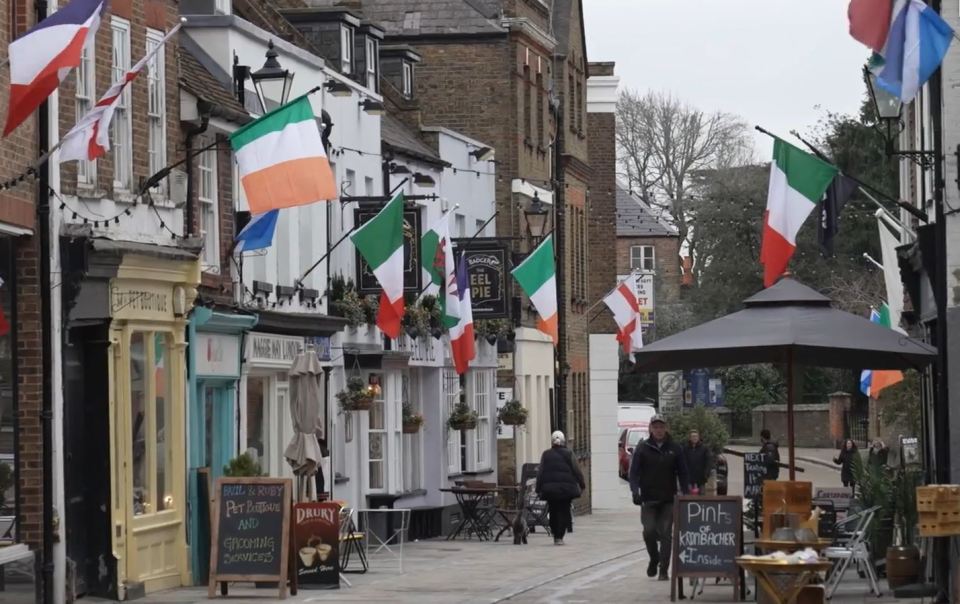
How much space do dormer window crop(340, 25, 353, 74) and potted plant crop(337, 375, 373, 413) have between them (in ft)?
20.2

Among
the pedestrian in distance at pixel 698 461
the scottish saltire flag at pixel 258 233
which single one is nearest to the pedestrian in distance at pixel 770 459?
the pedestrian in distance at pixel 698 461

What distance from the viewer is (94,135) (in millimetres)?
18547

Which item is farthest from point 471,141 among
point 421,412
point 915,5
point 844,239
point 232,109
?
point 844,239

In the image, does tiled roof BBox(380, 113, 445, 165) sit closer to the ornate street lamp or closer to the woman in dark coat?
the woman in dark coat

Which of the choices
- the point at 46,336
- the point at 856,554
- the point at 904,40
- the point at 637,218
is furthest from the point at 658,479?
the point at 637,218

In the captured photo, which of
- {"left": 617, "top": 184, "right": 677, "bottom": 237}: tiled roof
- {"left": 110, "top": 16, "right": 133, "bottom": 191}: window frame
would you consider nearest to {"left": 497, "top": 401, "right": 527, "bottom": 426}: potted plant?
{"left": 110, "top": 16, "right": 133, "bottom": 191}: window frame

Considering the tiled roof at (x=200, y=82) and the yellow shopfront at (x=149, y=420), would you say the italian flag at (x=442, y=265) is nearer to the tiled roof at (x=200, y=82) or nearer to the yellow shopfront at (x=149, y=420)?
the tiled roof at (x=200, y=82)

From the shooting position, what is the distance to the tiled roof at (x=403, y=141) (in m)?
37.1

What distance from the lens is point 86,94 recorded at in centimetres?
2209

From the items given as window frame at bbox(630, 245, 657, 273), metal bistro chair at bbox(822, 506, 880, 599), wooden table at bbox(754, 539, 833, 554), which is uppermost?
window frame at bbox(630, 245, 657, 273)

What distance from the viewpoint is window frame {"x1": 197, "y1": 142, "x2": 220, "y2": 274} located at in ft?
86.0

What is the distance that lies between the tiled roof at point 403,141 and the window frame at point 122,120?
13219mm

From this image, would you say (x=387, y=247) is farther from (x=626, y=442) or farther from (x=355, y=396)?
(x=626, y=442)

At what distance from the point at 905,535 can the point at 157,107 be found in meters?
9.38
